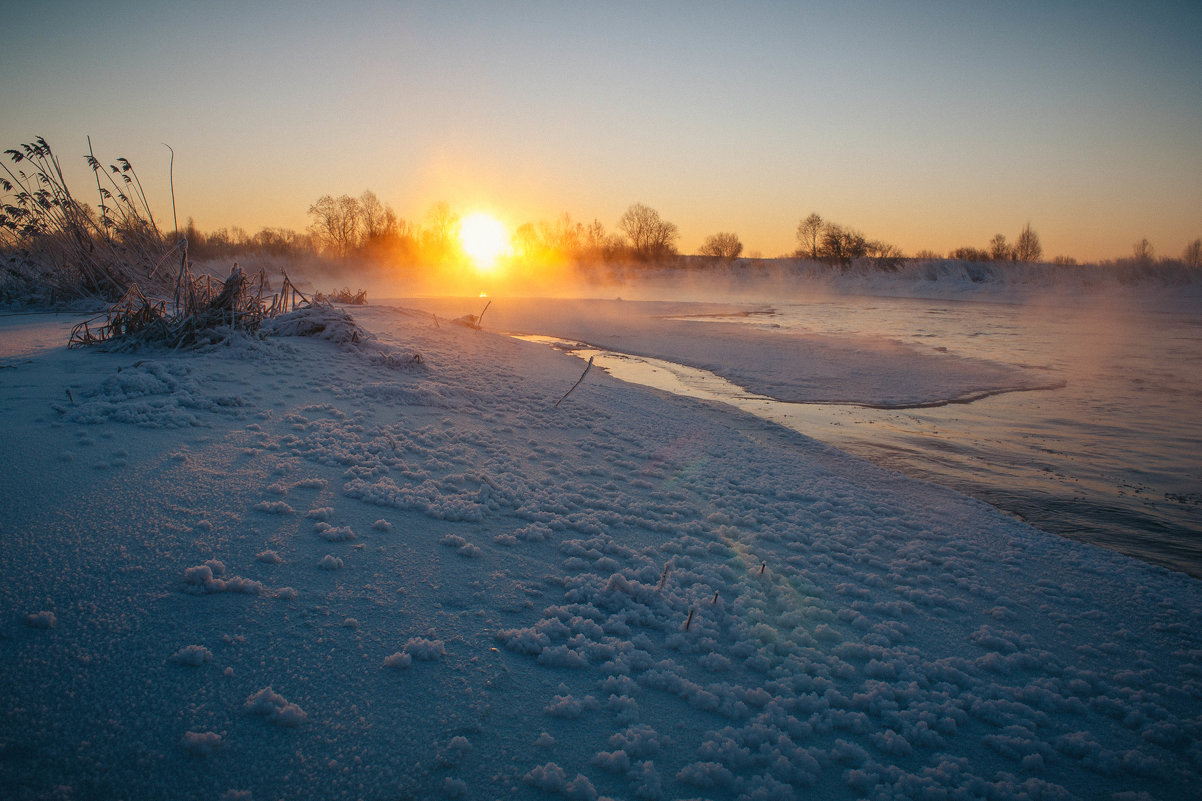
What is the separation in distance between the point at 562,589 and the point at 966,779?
5.37ft

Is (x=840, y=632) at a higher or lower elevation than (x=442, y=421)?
lower

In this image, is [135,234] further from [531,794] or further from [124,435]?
[531,794]

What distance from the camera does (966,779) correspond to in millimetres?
1820

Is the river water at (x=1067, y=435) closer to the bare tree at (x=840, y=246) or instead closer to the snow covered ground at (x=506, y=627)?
the snow covered ground at (x=506, y=627)

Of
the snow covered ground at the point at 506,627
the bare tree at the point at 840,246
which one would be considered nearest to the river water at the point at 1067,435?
the snow covered ground at the point at 506,627

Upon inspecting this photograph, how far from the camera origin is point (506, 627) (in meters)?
2.25

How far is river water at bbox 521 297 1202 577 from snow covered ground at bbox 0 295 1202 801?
72 cm

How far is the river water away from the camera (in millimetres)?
4352

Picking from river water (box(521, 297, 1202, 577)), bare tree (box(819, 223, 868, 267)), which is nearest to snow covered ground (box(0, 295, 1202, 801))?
river water (box(521, 297, 1202, 577))

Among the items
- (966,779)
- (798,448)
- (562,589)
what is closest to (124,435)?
(562,589)

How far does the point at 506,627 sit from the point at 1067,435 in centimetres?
731

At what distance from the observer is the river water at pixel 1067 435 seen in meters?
4.35

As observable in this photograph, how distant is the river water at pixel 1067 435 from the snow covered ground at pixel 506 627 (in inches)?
28.2

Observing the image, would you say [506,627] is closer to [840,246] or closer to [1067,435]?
[1067,435]
